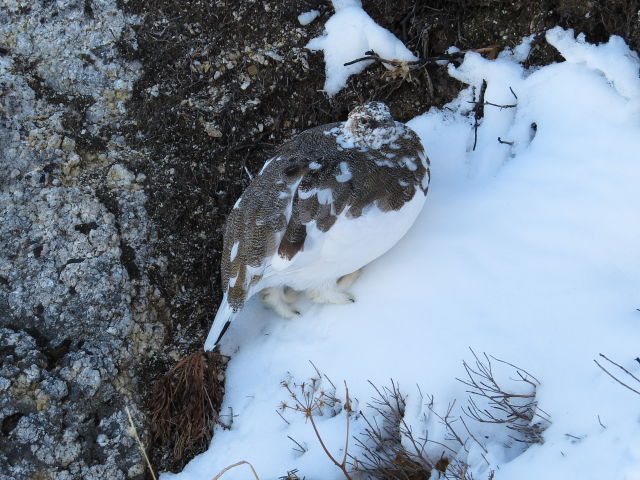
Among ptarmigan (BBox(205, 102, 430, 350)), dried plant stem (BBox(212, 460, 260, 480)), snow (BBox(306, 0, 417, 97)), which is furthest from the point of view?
snow (BBox(306, 0, 417, 97))

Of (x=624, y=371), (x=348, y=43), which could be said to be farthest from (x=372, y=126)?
(x=624, y=371)

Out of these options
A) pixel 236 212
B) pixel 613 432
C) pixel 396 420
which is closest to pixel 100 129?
pixel 236 212

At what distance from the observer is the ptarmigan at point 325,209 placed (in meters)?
2.43

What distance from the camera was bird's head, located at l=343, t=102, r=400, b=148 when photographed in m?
2.57

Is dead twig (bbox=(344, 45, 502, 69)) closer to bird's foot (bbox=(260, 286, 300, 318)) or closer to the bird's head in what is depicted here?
the bird's head

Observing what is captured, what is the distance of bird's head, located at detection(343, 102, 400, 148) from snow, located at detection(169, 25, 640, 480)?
44 cm

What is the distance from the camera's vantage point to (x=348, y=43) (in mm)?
3164

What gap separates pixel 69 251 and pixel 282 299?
105cm

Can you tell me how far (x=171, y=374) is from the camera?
2.73m

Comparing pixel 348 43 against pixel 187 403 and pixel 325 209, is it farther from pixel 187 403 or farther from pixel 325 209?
pixel 187 403

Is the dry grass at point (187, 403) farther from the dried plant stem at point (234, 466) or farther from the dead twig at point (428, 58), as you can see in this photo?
the dead twig at point (428, 58)

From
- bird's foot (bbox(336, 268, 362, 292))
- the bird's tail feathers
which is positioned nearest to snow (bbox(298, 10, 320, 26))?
bird's foot (bbox(336, 268, 362, 292))

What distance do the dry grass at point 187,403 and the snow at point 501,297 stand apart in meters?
0.08

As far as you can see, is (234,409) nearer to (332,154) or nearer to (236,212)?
(236,212)
